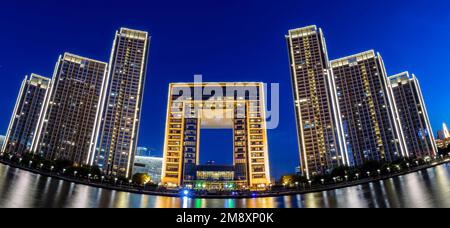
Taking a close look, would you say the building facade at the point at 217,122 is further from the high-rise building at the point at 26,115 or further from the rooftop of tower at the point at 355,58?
the high-rise building at the point at 26,115

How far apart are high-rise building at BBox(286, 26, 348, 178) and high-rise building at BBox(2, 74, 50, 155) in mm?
129911

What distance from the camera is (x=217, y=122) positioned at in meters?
160

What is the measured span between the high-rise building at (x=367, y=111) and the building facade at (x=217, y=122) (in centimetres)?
4482

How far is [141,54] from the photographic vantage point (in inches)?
5753

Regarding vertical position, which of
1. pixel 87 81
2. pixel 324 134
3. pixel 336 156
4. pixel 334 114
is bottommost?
pixel 336 156

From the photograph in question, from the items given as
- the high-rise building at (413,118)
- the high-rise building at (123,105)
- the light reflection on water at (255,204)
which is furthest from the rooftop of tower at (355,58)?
the light reflection on water at (255,204)

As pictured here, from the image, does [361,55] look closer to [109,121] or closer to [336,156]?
[336,156]

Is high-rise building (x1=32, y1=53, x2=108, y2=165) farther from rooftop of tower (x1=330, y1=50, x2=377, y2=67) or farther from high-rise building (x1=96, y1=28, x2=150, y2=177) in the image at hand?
rooftop of tower (x1=330, y1=50, x2=377, y2=67)

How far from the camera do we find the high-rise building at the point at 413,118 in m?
131

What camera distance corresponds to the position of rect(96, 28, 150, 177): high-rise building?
406ft

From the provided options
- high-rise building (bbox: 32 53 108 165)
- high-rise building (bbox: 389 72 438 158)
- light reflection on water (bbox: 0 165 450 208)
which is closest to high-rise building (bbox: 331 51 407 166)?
high-rise building (bbox: 389 72 438 158)

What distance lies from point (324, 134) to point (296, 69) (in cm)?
3945
